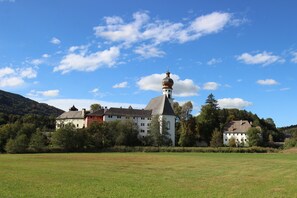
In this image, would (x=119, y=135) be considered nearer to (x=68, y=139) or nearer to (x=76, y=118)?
(x=68, y=139)

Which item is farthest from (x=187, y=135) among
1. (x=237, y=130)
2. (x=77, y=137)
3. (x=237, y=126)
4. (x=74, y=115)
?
(x=74, y=115)

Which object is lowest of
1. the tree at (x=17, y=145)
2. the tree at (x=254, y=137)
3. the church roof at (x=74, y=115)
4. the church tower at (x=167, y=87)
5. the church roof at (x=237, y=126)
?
the tree at (x=17, y=145)

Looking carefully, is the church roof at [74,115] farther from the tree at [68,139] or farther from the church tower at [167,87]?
the tree at [68,139]

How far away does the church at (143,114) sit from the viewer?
106 m

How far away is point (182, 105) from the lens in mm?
123625

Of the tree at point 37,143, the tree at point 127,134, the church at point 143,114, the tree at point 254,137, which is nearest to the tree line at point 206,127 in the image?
the tree at point 254,137

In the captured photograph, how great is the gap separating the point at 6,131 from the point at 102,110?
3570 centimetres

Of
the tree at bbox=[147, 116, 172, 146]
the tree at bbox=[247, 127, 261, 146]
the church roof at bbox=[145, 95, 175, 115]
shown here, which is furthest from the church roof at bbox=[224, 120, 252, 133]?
the tree at bbox=[147, 116, 172, 146]

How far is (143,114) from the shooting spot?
362ft

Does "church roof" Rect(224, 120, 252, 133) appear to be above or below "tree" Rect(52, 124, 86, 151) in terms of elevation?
above

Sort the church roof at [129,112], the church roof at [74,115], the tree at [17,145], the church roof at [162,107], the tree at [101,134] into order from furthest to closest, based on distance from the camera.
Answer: the church roof at [74,115], the church roof at [129,112], the church roof at [162,107], the tree at [101,134], the tree at [17,145]

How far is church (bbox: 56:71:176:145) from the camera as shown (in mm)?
105562

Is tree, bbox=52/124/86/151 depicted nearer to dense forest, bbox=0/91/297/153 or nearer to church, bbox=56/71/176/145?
dense forest, bbox=0/91/297/153

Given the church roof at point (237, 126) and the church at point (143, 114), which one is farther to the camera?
the church roof at point (237, 126)
